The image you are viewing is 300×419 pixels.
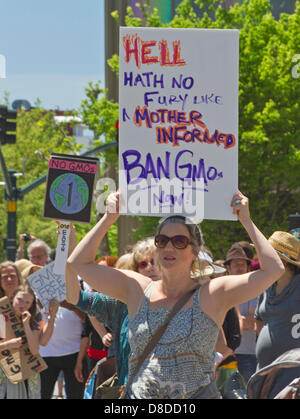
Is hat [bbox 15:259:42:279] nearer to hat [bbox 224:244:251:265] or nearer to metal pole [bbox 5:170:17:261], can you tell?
hat [bbox 224:244:251:265]

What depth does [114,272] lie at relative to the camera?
11.7 ft

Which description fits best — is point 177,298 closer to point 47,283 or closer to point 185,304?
point 185,304

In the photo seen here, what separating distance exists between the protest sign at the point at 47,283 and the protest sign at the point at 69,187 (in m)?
1.44

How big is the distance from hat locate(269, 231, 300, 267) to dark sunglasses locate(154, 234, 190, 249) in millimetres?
1755

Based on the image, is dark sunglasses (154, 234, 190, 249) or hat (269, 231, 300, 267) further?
hat (269, 231, 300, 267)

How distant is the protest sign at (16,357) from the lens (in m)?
6.66

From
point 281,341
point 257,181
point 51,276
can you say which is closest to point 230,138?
point 281,341

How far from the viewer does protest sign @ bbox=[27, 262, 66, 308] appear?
6191 mm

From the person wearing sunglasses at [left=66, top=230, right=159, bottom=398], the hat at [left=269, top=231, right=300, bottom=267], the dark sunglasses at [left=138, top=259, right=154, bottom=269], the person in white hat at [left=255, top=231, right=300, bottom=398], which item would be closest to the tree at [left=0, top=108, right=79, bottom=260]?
the dark sunglasses at [left=138, top=259, right=154, bottom=269]

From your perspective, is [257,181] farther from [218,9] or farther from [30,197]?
[30,197]

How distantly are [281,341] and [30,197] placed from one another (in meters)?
39.1

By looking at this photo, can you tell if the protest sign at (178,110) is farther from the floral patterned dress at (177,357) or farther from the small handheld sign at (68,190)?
the small handheld sign at (68,190)

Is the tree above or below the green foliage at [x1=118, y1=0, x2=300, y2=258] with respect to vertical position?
below

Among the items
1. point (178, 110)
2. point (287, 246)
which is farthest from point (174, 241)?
point (287, 246)
